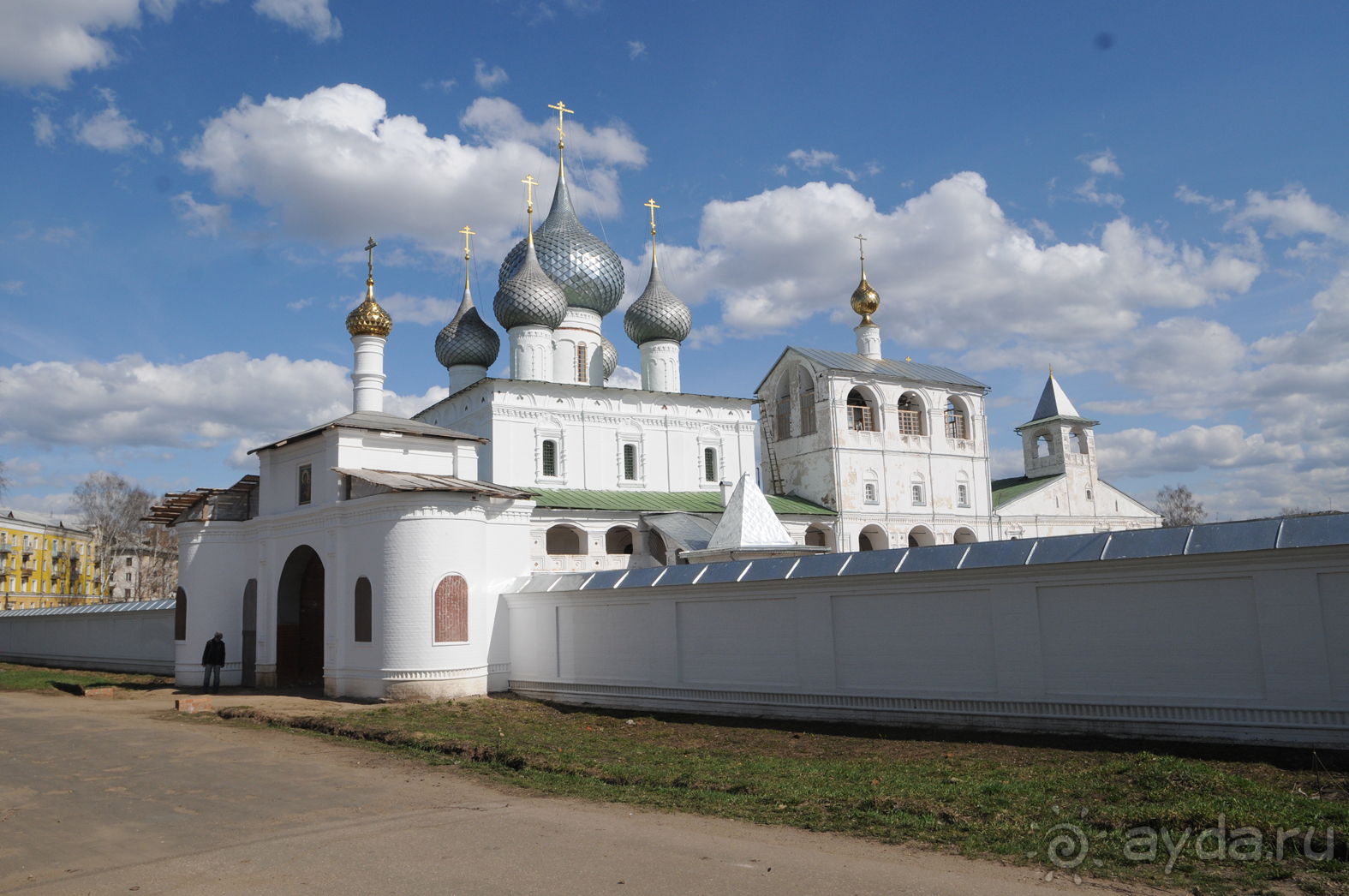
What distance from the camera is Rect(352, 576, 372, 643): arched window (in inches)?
584

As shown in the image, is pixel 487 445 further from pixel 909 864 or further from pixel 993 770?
pixel 909 864

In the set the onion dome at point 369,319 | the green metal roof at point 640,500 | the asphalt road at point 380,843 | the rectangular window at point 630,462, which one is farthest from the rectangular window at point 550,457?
the asphalt road at point 380,843

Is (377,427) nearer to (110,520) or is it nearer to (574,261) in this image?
(574,261)

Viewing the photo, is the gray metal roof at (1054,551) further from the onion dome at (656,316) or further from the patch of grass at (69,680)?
the onion dome at (656,316)

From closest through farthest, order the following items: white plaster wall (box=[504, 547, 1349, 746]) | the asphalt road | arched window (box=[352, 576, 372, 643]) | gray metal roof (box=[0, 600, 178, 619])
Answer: the asphalt road
white plaster wall (box=[504, 547, 1349, 746])
arched window (box=[352, 576, 372, 643])
gray metal roof (box=[0, 600, 178, 619])

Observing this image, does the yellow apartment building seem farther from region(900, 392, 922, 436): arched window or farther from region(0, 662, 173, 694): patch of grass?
region(900, 392, 922, 436): arched window

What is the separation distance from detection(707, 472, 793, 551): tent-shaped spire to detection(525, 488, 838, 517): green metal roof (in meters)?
7.29

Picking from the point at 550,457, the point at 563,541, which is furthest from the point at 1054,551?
the point at 563,541

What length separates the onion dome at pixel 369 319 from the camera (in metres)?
19.3

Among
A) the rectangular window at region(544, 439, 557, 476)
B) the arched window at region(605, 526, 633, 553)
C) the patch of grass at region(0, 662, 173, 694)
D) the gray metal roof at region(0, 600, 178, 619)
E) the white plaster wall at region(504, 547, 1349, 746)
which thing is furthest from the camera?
the arched window at region(605, 526, 633, 553)

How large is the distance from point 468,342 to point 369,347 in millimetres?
12118

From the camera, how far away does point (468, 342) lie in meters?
31.4

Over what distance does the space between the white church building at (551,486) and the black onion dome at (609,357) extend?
134 millimetres

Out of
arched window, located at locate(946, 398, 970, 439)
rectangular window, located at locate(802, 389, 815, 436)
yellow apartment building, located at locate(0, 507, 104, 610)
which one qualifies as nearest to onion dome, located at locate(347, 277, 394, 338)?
rectangular window, located at locate(802, 389, 815, 436)
